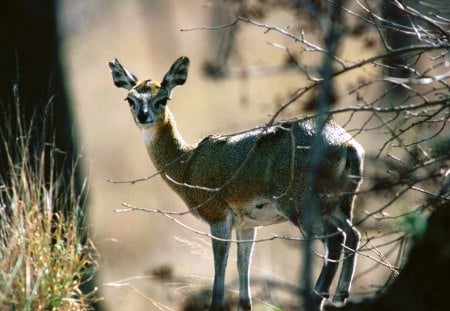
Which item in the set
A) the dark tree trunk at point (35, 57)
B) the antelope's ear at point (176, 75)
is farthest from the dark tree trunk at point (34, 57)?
the antelope's ear at point (176, 75)

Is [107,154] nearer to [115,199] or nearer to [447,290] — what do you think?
[115,199]

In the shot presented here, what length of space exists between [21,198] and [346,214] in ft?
7.48

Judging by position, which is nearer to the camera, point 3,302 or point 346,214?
point 3,302

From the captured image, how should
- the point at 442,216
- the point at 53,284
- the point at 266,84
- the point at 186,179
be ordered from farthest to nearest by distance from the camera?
1. the point at 266,84
2. the point at 186,179
3. the point at 53,284
4. the point at 442,216

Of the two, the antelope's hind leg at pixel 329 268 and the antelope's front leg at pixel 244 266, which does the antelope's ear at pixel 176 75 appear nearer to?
the antelope's front leg at pixel 244 266

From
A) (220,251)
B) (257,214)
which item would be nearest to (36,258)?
(220,251)

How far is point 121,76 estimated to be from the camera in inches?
318

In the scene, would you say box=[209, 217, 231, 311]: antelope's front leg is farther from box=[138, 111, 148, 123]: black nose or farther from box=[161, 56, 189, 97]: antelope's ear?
box=[161, 56, 189, 97]: antelope's ear

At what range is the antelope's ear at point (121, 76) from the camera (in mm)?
8016

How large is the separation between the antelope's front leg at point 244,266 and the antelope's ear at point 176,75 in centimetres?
126

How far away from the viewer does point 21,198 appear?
6.84 metres

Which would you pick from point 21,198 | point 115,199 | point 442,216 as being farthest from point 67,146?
point 115,199

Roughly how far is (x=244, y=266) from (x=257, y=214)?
1.43ft

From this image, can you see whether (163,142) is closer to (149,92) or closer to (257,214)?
(149,92)
